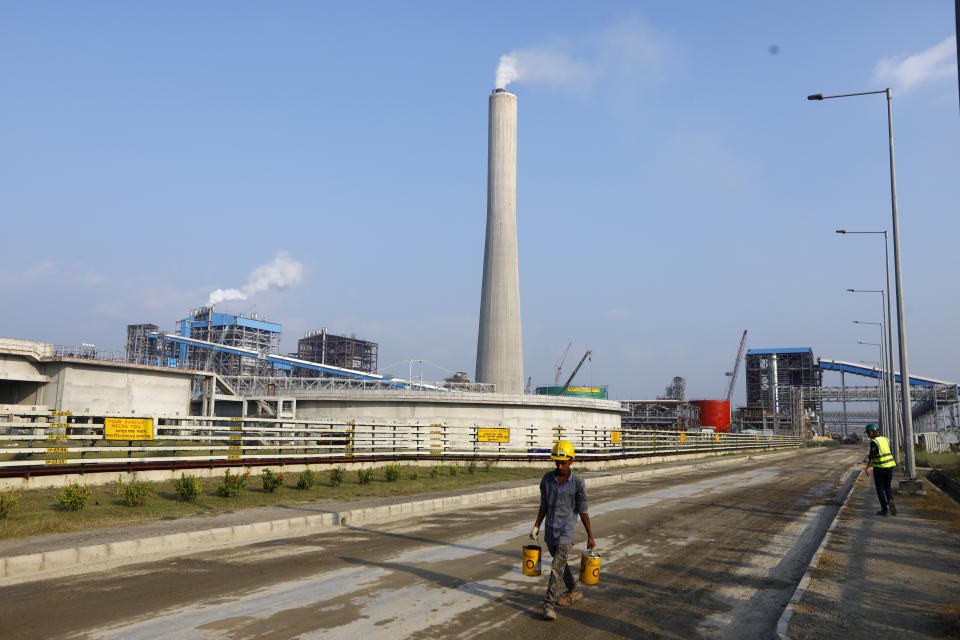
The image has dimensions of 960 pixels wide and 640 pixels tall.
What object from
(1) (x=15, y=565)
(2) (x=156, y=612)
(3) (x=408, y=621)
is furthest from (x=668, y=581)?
(1) (x=15, y=565)

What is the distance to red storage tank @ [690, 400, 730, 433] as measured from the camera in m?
96.2

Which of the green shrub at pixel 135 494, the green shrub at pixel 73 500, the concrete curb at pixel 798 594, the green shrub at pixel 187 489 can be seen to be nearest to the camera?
the concrete curb at pixel 798 594

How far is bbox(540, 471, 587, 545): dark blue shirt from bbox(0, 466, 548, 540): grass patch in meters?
8.05

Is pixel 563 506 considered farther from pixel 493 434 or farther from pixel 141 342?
pixel 141 342

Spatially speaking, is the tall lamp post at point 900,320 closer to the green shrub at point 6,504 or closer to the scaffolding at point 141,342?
the green shrub at point 6,504

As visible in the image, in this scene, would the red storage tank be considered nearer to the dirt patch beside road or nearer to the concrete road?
the dirt patch beside road

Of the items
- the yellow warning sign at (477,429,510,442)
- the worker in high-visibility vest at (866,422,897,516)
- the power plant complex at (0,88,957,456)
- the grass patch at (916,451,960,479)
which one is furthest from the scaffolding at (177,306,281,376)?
the worker in high-visibility vest at (866,422,897,516)

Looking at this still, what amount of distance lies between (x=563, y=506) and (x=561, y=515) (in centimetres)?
9

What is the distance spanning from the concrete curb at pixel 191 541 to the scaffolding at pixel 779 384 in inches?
4081

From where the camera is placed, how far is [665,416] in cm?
10200

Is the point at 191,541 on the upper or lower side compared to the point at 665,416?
upper

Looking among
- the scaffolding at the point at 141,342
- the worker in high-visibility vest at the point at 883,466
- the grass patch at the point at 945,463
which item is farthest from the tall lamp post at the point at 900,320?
the scaffolding at the point at 141,342

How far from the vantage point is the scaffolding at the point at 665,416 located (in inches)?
3962

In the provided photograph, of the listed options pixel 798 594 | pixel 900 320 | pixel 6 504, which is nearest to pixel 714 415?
pixel 900 320
